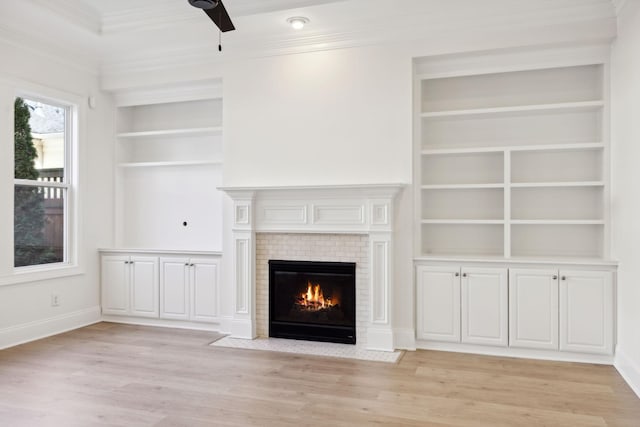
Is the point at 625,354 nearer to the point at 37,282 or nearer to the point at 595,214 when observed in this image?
the point at 595,214

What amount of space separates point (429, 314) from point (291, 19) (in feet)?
9.66

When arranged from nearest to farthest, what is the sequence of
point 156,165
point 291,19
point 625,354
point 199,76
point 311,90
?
point 625,354, point 291,19, point 311,90, point 199,76, point 156,165

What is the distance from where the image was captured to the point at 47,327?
479 cm

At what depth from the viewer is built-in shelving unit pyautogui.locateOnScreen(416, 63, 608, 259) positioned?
4.25m

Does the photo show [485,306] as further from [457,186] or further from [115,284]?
[115,284]

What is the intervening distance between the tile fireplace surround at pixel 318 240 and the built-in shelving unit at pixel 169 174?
785 mm

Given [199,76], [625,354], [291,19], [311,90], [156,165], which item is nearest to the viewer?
[625,354]

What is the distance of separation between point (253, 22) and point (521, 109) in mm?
2526

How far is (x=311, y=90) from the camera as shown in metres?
4.63

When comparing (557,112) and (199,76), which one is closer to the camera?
(557,112)

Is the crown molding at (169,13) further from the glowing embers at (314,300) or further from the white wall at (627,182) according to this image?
the glowing embers at (314,300)

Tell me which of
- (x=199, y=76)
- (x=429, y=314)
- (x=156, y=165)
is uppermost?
(x=199, y=76)

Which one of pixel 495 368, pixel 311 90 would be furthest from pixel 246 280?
pixel 495 368

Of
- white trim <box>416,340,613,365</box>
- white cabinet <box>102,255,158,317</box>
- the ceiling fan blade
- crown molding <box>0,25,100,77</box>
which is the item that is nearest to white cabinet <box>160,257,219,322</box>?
white cabinet <box>102,255,158,317</box>
